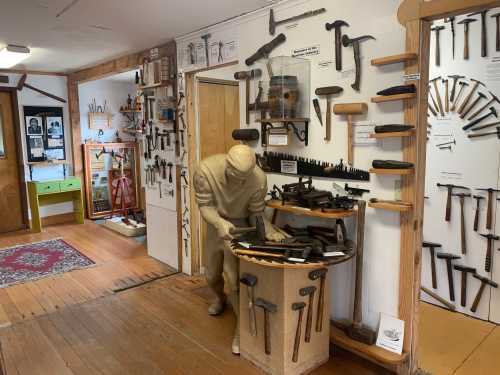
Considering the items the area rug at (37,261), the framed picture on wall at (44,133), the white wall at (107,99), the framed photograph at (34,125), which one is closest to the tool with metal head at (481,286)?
the area rug at (37,261)

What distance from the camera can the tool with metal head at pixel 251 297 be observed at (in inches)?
91.6

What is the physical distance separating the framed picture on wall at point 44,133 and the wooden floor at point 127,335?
110 inches

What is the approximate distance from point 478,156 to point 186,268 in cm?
290

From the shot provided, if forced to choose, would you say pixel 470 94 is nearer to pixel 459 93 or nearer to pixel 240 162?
pixel 459 93

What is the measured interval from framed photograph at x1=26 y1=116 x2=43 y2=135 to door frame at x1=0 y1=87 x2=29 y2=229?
0.13m

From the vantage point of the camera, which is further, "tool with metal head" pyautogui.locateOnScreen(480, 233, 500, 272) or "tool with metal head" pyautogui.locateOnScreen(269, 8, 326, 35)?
"tool with metal head" pyautogui.locateOnScreen(480, 233, 500, 272)

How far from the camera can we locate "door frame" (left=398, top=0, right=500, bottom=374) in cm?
Answer: 201

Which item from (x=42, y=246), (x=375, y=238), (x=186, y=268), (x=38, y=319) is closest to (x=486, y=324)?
(x=375, y=238)

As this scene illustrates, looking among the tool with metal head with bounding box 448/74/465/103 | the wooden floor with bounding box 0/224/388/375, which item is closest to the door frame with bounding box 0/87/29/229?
the wooden floor with bounding box 0/224/388/375

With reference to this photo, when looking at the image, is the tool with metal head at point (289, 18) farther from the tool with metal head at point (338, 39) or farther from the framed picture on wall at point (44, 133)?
the framed picture on wall at point (44, 133)

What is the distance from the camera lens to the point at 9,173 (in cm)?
569

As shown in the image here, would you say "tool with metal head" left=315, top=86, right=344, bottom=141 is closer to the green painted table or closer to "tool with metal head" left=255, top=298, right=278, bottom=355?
"tool with metal head" left=255, top=298, right=278, bottom=355

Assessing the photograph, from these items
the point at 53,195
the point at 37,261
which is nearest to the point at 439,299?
the point at 37,261

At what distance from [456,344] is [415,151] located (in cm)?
151
